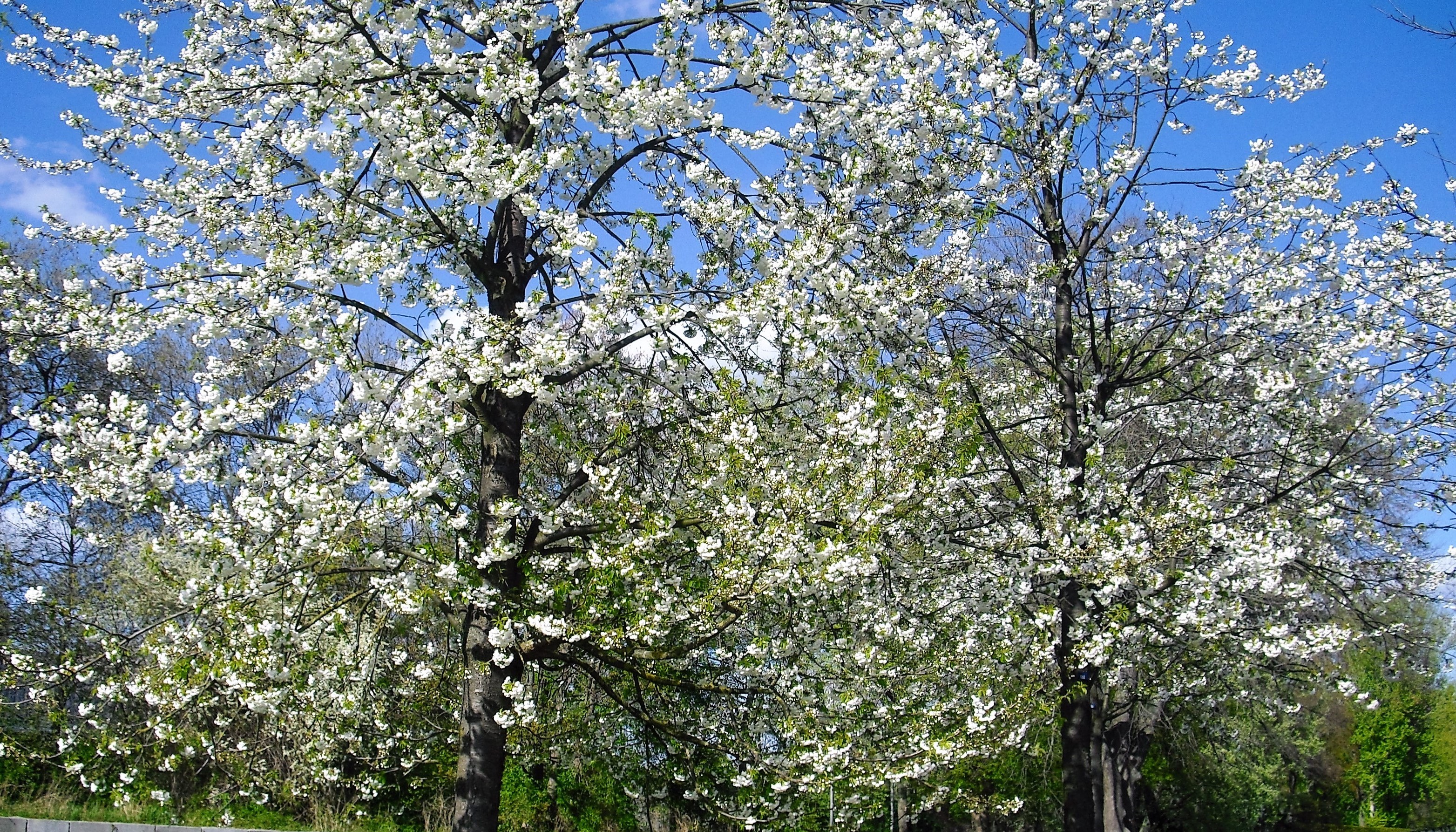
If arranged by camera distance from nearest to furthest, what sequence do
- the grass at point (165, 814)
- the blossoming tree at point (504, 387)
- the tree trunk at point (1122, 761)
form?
the blossoming tree at point (504, 387), the grass at point (165, 814), the tree trunk at point (1122, 761)

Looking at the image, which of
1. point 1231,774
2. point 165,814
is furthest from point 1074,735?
point 1231,774

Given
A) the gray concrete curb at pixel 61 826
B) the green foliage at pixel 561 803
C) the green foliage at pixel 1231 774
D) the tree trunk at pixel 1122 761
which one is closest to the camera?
the gray concrete curb at pixel 61 826

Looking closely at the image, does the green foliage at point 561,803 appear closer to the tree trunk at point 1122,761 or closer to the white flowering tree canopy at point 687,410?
the white flowering tree canopy at point 687,410

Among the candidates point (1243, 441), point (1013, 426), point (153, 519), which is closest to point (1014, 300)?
point (1013, 426)

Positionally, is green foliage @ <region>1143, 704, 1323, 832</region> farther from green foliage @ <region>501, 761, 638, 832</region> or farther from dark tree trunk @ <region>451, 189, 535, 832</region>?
dark tree trunk @ <region>451, 189, 535, 832</region>

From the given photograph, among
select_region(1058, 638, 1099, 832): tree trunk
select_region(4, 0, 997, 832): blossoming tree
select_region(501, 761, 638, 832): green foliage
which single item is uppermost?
select_region(4, 0, 997, 832): blossoming tree

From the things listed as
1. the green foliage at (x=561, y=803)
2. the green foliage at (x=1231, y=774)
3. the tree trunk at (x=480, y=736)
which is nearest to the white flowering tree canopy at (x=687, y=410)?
the tree trunk at (x=480, y=736)

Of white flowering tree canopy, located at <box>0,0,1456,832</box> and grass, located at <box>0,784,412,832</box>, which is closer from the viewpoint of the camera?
white flowering tree canopy, located at <box>0,0,1456,832</box>

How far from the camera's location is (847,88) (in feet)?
23.2

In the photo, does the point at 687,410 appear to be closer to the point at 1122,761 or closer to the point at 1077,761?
the point at 1077,761

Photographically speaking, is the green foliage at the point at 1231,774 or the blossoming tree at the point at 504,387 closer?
the blossoming tree at the point at 504,387

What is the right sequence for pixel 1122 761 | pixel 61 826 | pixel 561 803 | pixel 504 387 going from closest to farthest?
pixel 504 387 → pixel 61 826 → pixel 561 803 → pixel 1122 761

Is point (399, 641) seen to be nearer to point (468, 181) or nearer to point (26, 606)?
point (468, 181)

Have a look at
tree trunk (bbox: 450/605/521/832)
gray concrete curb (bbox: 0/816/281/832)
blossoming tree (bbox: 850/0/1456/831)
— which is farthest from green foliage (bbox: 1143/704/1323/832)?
gray concrete curb (bbox: 0/816/281/832)
